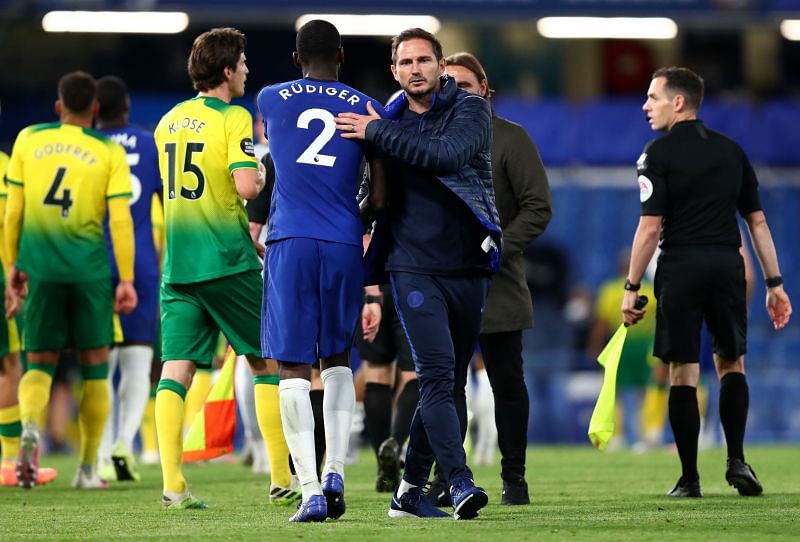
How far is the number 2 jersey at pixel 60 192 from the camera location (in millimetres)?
8859

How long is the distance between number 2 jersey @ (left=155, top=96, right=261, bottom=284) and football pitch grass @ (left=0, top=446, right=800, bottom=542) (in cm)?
118

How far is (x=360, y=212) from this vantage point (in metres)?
6.41

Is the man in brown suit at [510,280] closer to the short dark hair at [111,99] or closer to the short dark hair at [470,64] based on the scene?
the short dark hair at [470,64]

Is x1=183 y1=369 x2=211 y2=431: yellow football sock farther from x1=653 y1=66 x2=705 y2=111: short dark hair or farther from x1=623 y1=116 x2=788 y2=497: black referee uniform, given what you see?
x1=653 y1=66 x2=705 y2=111: short dark hair

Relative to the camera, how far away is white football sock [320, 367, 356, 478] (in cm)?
632

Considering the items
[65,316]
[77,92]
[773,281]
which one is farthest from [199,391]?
[773,281]

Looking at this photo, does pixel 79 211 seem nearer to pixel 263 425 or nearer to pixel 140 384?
pixel 140 384

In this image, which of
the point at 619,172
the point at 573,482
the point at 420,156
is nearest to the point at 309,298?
the point at 420,156

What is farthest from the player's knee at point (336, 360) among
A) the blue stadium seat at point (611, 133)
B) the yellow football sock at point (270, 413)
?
the blue stadium seat at point (611, 133)

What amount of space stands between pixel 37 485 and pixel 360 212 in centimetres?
397

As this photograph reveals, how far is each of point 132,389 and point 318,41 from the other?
14.2ft

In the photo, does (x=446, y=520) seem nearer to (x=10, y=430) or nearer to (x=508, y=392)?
(x=508, y=392)

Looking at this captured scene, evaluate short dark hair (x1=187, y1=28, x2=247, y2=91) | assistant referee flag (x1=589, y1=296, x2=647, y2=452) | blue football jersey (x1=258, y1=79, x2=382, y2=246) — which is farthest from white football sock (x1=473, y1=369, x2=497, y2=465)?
blue football jersey (x1=258, y1=79, x2=382, y2=246)

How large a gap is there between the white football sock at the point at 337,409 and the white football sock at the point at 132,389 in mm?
3825
